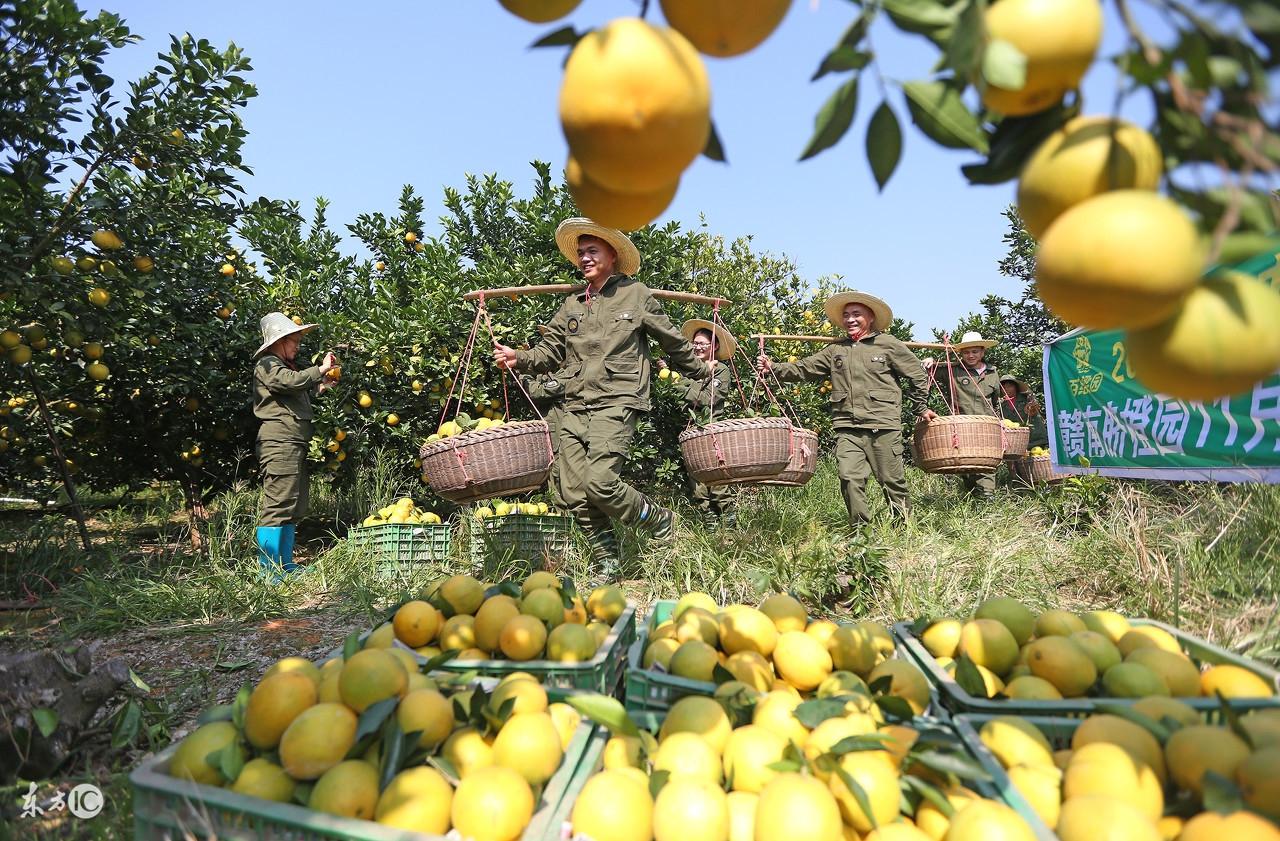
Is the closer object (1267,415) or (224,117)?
(1267,415)

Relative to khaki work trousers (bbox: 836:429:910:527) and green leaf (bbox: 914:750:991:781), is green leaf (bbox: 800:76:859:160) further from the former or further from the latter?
khaki work trousers (bbox: 836:429:910:527)

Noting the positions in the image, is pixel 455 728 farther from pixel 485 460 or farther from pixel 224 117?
pixel 224 117

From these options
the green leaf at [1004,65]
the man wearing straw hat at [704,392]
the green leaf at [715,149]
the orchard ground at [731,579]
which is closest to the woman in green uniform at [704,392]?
the man wearing straw hat at [704,392]

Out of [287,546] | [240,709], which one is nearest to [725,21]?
[240,709]

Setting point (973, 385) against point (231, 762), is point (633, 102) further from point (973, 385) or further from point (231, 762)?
point (973, 385)

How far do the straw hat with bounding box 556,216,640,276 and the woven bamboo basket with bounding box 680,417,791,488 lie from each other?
1334 mm

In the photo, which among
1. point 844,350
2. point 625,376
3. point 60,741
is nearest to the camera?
point 60,741

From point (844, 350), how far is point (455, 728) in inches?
196

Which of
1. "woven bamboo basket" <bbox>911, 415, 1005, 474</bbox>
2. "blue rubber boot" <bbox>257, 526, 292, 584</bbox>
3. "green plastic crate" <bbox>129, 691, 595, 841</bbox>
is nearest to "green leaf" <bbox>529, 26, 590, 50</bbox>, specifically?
"green plastic crate" <bbox>129, 691, 595, 841</bbox>

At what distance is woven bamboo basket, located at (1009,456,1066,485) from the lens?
23.2ft

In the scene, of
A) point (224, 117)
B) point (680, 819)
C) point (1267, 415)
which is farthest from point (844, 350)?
point (680, 819)

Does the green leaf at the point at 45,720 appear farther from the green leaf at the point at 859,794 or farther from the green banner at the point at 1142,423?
the green banner at the point at 1142,423

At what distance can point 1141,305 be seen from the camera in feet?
2.00

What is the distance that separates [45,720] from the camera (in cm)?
191
